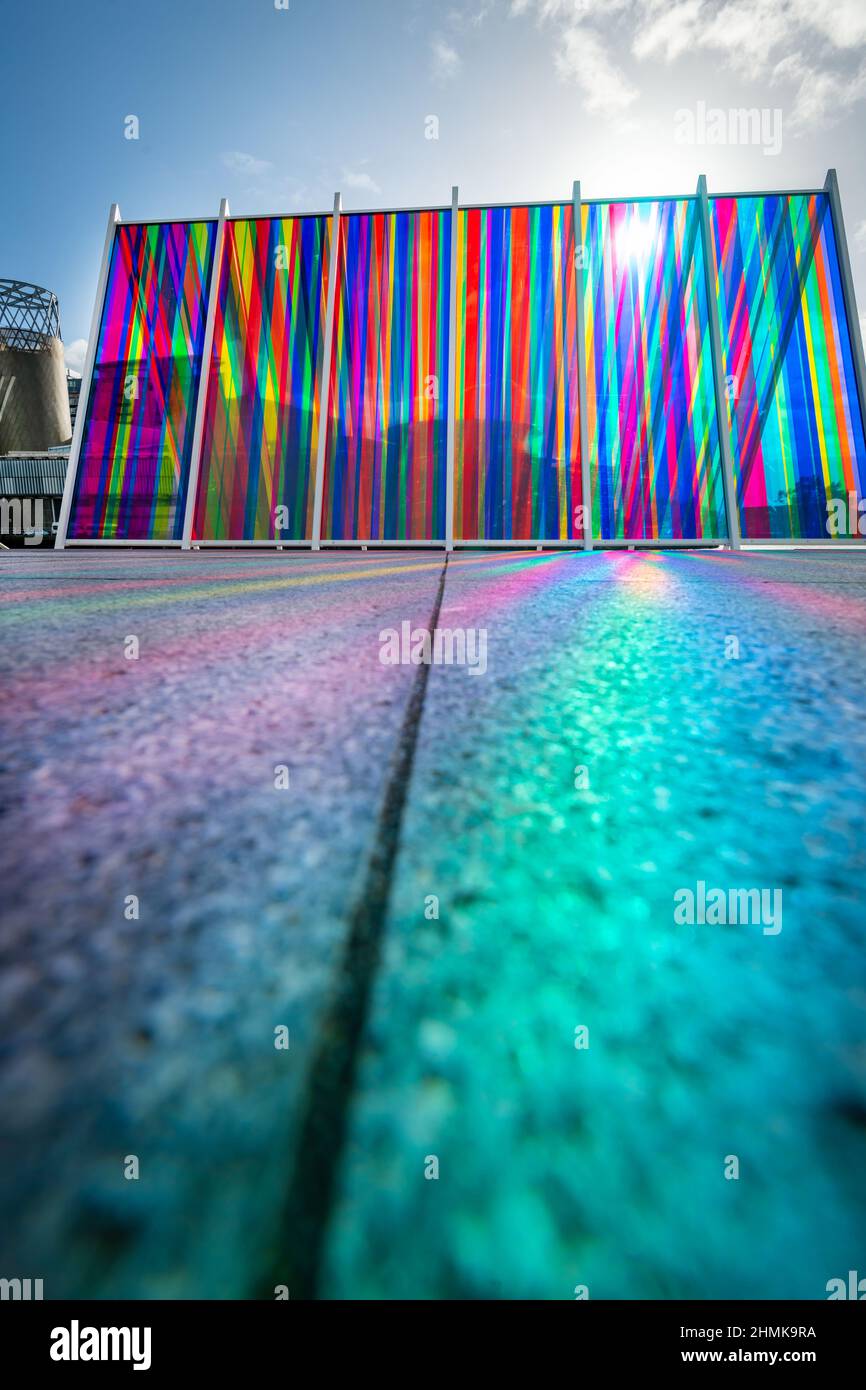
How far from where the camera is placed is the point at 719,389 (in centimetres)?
491

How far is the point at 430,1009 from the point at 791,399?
20.4 ft

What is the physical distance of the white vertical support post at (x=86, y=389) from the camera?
5328 millimetres

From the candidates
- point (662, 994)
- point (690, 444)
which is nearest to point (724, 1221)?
point (662, 994)

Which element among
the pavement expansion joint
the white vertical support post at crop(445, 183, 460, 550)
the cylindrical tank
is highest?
the cylindrical tank

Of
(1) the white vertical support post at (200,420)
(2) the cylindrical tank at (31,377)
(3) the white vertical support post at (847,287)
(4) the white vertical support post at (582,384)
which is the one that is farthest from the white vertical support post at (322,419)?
(2) the cylindrical tank at (31,377)

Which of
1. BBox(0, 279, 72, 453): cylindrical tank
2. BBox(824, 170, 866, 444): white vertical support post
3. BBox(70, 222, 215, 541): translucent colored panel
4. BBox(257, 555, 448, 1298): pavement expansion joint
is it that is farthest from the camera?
BBox(0, 279, 72, 453): cylindrical tank

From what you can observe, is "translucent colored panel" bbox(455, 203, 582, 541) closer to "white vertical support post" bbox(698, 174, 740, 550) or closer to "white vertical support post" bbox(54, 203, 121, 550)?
"white vertical support post" bbox(698, 174, 740, 550)

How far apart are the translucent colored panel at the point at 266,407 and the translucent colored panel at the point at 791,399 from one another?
11.9 ft

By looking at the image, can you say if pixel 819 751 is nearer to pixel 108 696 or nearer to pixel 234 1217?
pixel 234 1217

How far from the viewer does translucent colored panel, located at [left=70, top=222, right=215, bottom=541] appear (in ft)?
17.3

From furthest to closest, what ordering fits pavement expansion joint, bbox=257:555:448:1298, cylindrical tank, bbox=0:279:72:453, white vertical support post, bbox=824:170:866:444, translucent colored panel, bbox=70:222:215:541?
cylindrical tank, bbox=0:279:72:453
translucent colored panel, bbox=70:222:215:541
white vertical support post, bbox=824:170:866:444
pavement expansion joint, bbox=257:555:448:1298

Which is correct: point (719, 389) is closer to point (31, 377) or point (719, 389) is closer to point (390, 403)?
point (390, 403)

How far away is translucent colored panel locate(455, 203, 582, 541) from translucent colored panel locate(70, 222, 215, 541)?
2523mm

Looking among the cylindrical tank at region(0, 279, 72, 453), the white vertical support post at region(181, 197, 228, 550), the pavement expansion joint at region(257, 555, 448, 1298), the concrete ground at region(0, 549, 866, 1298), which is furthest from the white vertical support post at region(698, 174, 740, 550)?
the cylindrical tank at region(0, 279, 72, 453)
